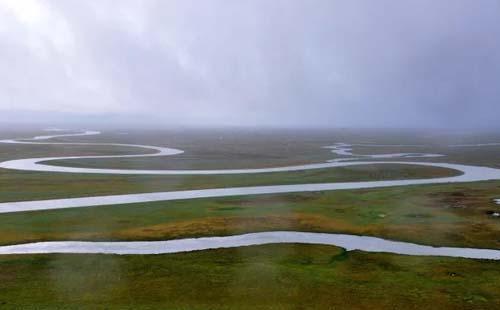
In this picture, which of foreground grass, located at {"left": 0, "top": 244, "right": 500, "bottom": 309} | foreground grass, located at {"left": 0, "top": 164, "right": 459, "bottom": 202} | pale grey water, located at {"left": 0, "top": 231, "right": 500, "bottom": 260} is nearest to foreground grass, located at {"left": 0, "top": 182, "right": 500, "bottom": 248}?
pale grey water, located at {"left": 0, "top": 231, "right": 500, "bottom": 260}

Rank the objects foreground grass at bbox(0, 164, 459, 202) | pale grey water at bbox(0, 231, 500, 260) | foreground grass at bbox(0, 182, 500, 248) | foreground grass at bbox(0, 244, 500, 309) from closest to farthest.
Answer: foreground grass at bbox(0, 244, 500, 309), pale grey water at bbox(0, 231, 500, 260), foreground grass at bbox(0, 182, 500, 248), foreground grass at bbox(0, 164, 459, 202)

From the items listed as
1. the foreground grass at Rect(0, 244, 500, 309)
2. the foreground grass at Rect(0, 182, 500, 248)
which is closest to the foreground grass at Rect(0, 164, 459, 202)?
the foreground grass at Rect(0, 182, 500, 248)

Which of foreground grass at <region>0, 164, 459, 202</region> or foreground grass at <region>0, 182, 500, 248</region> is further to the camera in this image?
foreground grass at <region>0, 164, 459, 202</region>

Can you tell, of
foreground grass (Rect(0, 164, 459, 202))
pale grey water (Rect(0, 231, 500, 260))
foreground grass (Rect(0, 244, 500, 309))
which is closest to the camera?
foreground grass (Rect(0, 244, 500, 309))

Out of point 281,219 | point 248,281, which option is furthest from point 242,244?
point 281,219

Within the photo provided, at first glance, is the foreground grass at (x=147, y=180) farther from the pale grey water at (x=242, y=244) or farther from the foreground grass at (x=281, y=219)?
the pale grey water at (x=242, y=244)

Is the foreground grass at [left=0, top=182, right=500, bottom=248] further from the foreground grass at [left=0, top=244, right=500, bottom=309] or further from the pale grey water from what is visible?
the foreground grass at [left=0, top=244, right=500, bottom=309]
